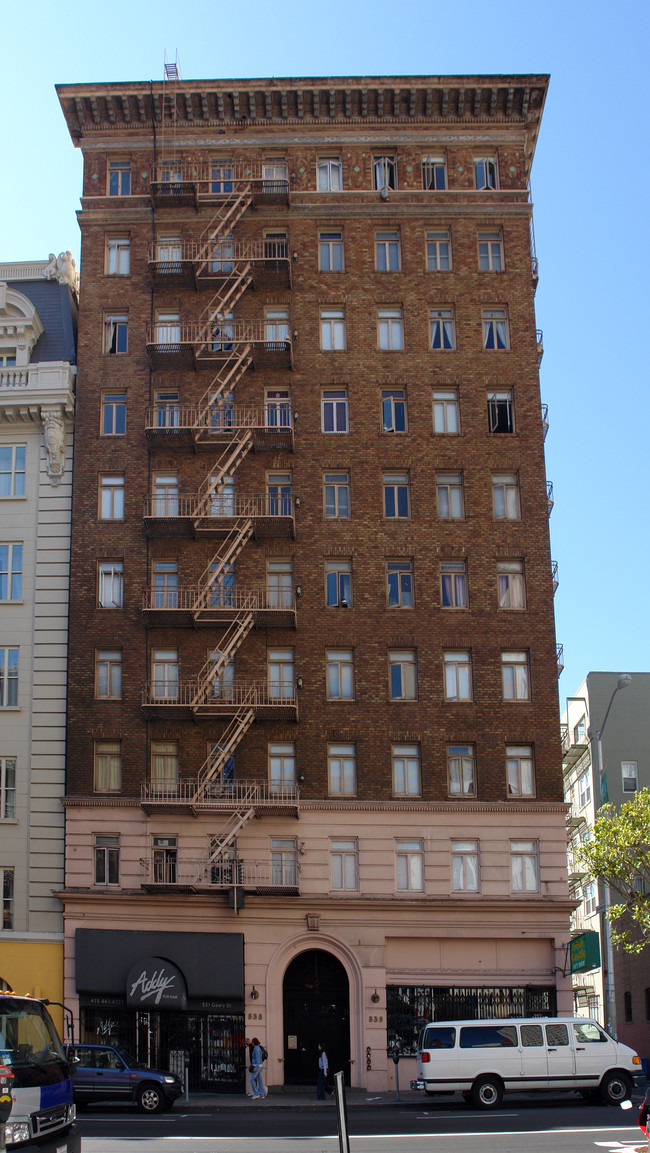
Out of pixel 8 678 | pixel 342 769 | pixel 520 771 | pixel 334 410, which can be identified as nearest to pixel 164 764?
pixel 342 769

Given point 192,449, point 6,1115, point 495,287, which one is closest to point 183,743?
point 192,449

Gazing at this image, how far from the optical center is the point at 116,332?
45125 mm

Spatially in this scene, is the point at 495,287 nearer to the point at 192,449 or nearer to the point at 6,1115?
the point at 192,449

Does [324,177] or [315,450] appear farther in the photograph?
[324,177]

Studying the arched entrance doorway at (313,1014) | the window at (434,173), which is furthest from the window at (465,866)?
the window at (434,173)

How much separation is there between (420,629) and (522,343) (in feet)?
37.4

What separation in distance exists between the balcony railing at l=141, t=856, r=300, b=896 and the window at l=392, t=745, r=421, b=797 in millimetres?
4418

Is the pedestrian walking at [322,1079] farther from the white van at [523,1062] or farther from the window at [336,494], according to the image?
the window at [336,494]

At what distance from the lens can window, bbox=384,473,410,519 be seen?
43125 mm

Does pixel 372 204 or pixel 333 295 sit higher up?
→ pixel 372 204

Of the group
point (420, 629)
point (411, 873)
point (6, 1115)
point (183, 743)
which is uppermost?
point (420, 629)

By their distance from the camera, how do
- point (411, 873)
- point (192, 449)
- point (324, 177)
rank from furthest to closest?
point (324, 177)
point (192, 449)
point (411, 873)

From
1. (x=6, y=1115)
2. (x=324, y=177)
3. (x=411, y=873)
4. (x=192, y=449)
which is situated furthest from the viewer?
(x=324, y=177)

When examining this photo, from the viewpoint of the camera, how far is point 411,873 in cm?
3984
